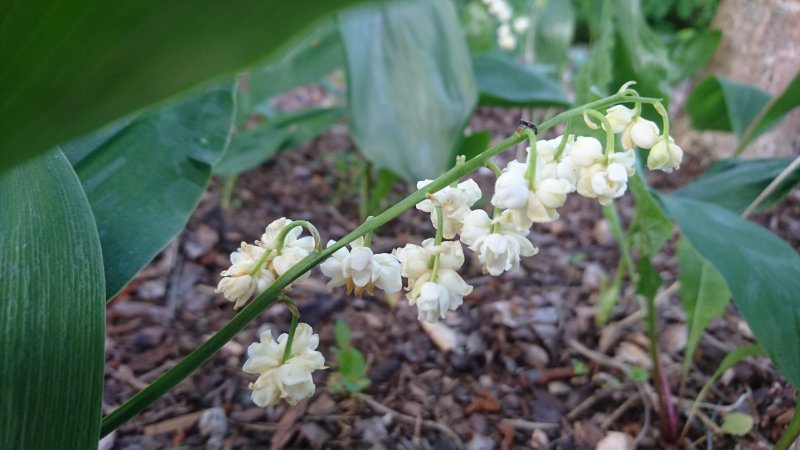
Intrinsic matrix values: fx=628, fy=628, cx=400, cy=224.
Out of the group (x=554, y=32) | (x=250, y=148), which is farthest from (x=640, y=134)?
(x=554, y=32)

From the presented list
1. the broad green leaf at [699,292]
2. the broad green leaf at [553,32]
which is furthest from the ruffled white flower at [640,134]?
the broad green leaf at [553,32]

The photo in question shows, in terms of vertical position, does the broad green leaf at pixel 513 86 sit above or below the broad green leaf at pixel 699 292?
above

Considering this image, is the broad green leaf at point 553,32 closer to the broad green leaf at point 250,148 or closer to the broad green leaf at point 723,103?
the broad green leaf at point 723,103

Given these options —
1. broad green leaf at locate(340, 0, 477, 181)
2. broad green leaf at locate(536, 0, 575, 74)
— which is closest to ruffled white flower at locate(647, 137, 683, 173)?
broad green leaf at locate(340, 0, 477, 181)

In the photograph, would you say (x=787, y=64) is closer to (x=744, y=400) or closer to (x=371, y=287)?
(x=744, y=400)

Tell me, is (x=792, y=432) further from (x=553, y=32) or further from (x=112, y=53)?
(x=553, y=32)

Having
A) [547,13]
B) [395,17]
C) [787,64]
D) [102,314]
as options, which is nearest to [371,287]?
[102,314]
